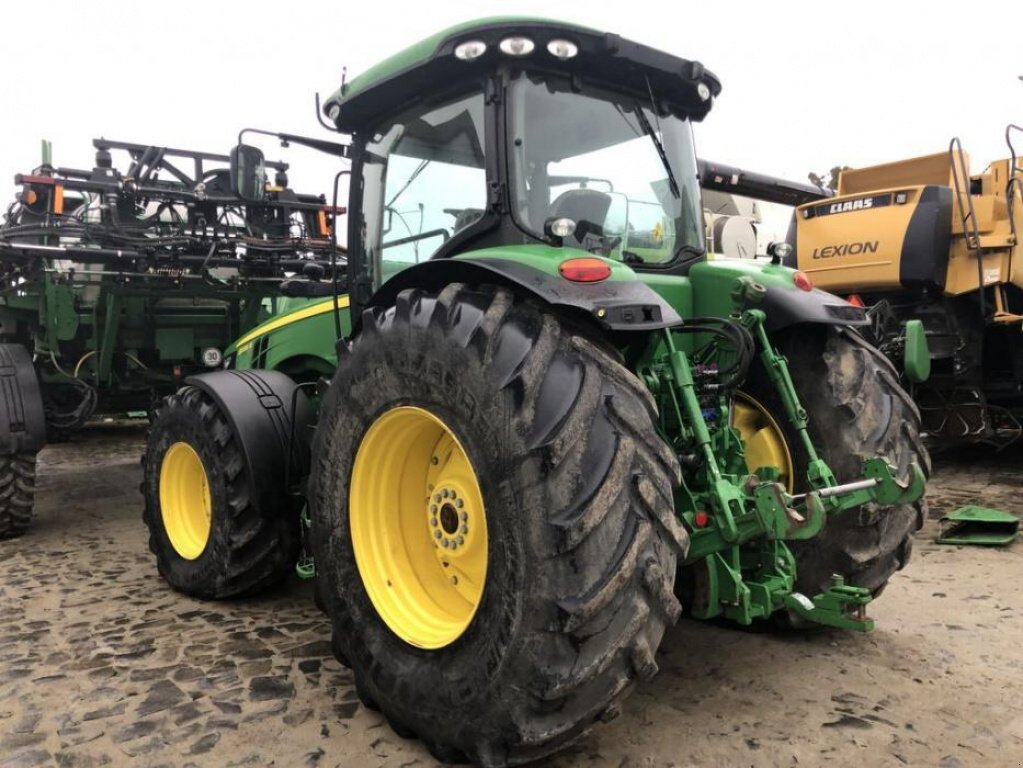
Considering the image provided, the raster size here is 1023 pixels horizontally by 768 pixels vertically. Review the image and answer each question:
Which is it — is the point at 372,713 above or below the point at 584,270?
below

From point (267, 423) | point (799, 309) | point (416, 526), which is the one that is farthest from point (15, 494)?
point (799, 309)

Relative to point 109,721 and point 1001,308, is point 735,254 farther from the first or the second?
point 109,721

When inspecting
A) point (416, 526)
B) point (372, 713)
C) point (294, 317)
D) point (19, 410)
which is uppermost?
point (294, 317)

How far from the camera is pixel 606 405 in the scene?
2.12 meters

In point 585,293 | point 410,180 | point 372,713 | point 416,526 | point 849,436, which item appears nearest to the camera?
point 585,293

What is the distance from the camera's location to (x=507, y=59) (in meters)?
2.67

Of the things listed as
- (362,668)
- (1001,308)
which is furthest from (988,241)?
(362,668)

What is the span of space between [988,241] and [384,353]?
5806 millimetres

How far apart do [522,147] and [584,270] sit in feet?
2.13

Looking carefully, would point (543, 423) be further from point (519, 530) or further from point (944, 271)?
point (944, 271)

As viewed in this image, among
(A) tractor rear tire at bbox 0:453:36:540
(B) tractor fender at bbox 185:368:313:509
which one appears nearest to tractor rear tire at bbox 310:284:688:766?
(B) tractor fender at bbox 185:368:313:509

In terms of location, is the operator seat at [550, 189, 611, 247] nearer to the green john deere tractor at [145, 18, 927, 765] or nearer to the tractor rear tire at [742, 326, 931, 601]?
the green john deere tractor at [145, 18, 927, 765]

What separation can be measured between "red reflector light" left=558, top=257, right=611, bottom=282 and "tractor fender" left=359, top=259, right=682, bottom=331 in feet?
0.05

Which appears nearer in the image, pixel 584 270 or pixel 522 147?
pixel 584 270
